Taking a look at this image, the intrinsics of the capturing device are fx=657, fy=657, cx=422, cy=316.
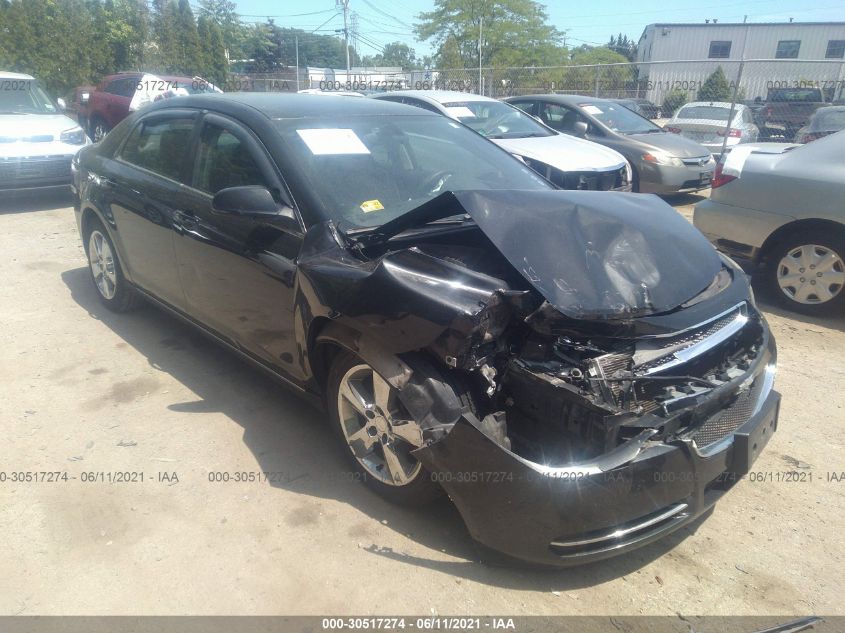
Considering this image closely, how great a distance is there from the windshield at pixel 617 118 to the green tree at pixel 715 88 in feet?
32.9

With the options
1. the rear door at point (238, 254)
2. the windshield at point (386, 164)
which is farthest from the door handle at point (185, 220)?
the windshield at point (386, 164)

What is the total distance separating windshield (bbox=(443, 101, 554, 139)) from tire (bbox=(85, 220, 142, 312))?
198 inches

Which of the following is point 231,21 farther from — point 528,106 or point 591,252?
point 591,252

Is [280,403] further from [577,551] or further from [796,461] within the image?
[796,461]

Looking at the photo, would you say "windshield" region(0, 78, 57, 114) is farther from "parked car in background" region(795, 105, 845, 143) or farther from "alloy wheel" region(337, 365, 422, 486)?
"parked car in background" region(795, 105, 845, 143)

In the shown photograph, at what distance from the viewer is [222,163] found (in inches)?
151

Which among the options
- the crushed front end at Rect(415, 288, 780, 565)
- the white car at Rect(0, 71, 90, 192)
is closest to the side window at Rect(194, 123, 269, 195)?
the crushed front end at Rect(415, 288, 780, 565)

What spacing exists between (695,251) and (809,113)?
13302 millimetres

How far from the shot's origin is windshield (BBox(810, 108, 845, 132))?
1196 cm

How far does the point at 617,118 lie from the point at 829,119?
4.41 m

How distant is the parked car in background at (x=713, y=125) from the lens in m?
12.4

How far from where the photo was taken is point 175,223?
4.09m

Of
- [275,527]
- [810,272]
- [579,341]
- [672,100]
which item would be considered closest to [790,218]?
[810,272]

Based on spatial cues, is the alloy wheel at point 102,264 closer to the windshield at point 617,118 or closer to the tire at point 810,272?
the tire at point 810,272
